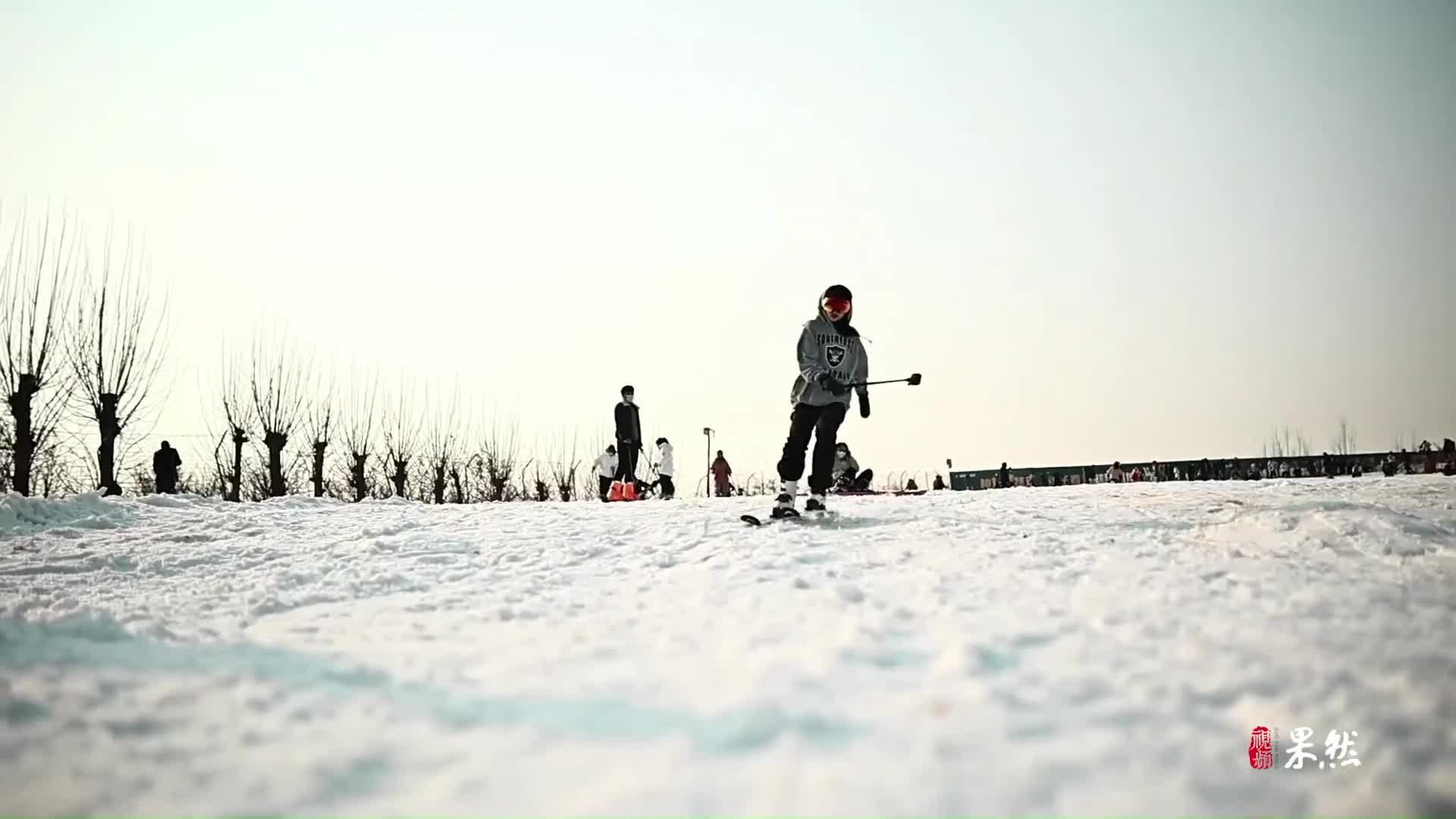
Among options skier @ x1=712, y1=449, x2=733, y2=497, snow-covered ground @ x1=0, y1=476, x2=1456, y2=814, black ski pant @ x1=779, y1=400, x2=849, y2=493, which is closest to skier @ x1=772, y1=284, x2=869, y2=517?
black ski pant @ x1=779, y1=400, x2=849, y2=493

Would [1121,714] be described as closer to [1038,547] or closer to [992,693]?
[992,693]

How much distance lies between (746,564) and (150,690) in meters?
2.88

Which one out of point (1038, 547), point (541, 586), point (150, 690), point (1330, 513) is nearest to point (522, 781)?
point (150, 690)

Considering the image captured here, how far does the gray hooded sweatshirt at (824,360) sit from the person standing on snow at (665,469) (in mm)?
8890

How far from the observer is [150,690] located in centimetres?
283

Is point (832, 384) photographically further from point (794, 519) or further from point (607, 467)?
point (607, 467)

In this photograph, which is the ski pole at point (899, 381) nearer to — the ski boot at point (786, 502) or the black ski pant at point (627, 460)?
the ski boot at point (786, 502)

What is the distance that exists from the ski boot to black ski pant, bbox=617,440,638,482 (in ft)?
25.7

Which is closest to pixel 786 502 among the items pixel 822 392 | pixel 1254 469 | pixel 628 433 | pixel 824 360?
pixel 822 392

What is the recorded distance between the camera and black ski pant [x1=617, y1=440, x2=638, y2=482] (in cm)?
1441

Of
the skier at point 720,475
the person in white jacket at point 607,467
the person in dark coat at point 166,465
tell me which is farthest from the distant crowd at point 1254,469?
the person in dark coat at point 166,465

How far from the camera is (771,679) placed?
8.93 feet

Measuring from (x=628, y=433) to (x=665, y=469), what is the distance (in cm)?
178

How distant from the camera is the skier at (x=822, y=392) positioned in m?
6.78
